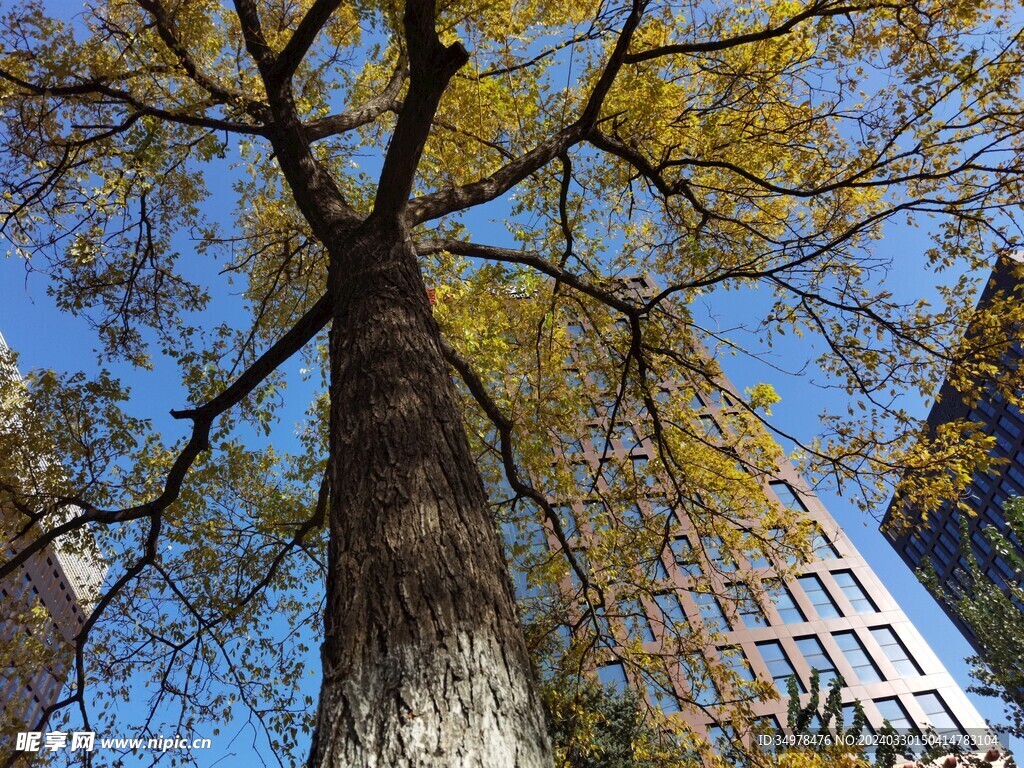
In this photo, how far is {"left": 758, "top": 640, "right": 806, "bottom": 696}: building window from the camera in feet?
82.0

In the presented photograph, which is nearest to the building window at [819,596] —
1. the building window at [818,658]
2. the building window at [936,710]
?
the building window at [818,658]

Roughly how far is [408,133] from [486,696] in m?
3.12

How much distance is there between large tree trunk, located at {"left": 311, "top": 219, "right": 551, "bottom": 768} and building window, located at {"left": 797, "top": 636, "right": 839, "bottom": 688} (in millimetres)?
29325

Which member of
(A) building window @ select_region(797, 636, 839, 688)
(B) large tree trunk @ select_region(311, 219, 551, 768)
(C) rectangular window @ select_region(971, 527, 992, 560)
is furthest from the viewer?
(C) rectangular window @ select_region(971, 527, 992, 560)

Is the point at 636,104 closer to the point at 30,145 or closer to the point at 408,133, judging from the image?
the point at 408,133

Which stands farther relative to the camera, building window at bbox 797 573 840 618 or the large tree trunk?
building window at bbox 797 573 840 618

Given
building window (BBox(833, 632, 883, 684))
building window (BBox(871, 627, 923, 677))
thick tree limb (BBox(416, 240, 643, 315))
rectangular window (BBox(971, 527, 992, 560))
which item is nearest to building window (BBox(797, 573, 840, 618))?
building window (BBox(833, 632, 883, 684))

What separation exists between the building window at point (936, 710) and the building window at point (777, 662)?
571 centimetres

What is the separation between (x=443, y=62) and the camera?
297cm

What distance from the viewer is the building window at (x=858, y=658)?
25641 millimetres

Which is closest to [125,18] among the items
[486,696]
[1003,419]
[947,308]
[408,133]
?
[408,133]

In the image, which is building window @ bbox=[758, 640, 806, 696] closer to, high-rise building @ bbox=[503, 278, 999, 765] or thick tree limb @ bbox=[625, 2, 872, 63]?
high-rise building @ bbox=[503, 278, 999, 765]

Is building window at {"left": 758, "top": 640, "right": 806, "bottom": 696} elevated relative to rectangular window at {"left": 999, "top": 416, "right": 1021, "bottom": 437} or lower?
lower

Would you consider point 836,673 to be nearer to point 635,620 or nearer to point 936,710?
point 936,710
